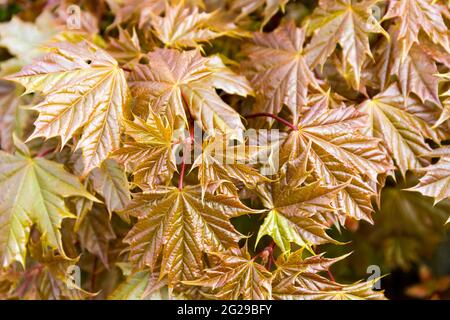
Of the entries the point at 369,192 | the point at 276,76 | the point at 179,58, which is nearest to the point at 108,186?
the point at 179,58

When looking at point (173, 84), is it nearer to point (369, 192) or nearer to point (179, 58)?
point (179, 58)

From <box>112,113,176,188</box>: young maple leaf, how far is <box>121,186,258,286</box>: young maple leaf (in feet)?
0.13

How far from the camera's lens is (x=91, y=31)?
5.11 ft

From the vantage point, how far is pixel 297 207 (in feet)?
3.67

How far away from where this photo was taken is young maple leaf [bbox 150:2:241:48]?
1.34m

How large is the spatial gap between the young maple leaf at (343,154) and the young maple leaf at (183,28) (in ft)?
1.24

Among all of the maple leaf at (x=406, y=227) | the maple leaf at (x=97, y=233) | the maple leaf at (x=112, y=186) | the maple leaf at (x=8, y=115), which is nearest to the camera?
the maple leaf at (x=112, y=186)

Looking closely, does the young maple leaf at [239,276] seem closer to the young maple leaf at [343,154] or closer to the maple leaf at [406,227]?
the young maple leaf at [343,154]

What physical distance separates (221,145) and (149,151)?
0.16 m

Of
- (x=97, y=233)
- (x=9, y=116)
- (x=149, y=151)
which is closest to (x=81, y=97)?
(x=149, y=151)

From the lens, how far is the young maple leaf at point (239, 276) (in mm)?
1099

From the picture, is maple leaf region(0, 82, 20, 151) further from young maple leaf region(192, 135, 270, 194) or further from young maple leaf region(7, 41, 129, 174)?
young maple leaf region(192, 135, 270, 194)

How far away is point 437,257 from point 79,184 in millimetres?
1921

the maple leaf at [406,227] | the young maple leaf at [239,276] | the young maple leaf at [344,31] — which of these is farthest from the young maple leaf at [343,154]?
the maple leaf at [406,227]
